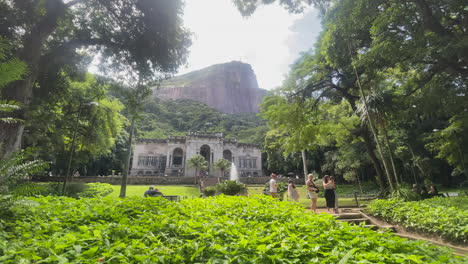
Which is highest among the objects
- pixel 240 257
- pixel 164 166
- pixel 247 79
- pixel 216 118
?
pixel 247 79

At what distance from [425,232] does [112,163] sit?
43658mm

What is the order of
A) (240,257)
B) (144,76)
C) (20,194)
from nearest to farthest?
1. (240,257)
2. (20,194)
3. (144,76)

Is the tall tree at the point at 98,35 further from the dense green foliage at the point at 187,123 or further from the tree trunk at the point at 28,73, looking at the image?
the dense green foliage at the point at 187,123

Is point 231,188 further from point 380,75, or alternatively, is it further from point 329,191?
point 380,75

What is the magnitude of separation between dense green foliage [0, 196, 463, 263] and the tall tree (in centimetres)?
666

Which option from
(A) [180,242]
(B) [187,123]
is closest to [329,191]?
(A) [180,242]

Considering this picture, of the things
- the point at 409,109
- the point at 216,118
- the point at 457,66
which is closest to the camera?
the point at 457,66

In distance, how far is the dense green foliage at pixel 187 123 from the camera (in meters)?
65.9

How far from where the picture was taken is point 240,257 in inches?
70.7

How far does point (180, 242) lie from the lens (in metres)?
2.09

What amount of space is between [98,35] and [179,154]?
40.1 meters

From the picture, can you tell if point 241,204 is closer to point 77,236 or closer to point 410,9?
point 77,236

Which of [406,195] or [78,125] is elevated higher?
[78,125]

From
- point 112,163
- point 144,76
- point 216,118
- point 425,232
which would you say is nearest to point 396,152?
point 425,232
